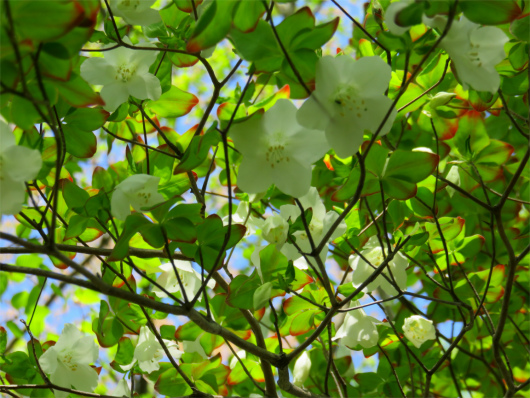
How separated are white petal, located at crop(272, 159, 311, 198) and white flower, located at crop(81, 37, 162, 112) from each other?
308 millimetres

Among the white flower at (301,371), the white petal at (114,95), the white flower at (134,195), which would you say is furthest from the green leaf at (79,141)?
the white flower at (301,371)

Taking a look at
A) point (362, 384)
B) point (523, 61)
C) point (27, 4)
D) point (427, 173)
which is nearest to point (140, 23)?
point (27, 4)

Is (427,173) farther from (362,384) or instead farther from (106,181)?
(362,384)

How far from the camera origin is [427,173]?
0.74 m

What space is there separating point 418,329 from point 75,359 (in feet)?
2.21

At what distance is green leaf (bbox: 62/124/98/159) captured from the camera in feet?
2.84

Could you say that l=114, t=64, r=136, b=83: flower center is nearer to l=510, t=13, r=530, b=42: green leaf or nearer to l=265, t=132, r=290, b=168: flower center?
l=265, t=132, r=290, b=168: flower center

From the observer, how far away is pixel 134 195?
731mm

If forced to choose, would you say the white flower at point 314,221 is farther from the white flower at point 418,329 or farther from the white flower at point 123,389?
the white flower at point 123,389

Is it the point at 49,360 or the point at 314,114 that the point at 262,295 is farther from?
the point at 49,360

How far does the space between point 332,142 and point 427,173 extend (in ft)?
0.59

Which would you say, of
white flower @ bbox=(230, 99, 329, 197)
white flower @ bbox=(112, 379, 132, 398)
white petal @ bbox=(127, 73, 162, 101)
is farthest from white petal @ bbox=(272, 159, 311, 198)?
white flower @ bbox=(112, 379, 132, 398)

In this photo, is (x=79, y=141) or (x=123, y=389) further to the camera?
(x=123, y=389)

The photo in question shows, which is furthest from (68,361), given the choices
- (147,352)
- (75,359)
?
(147,352)
